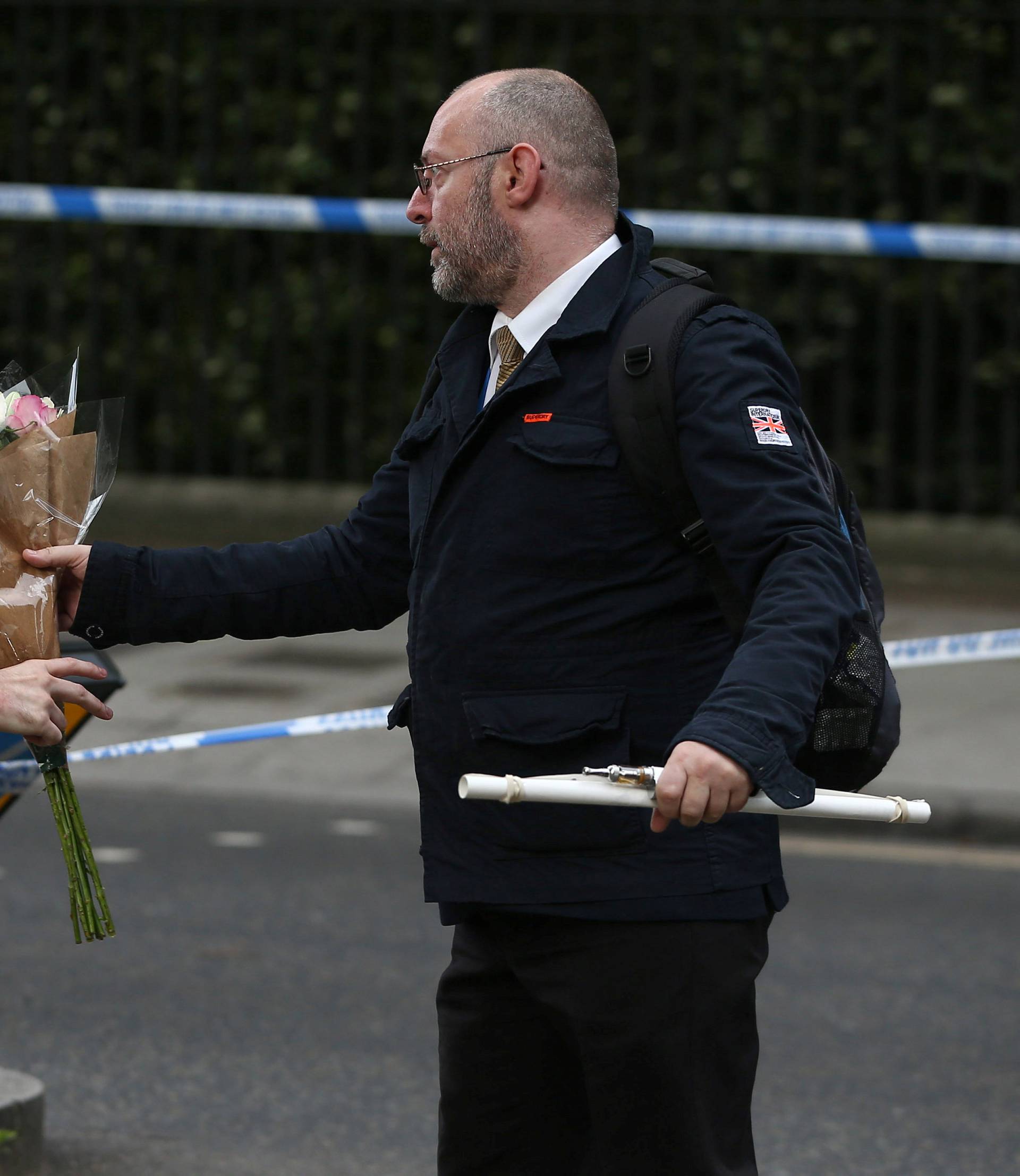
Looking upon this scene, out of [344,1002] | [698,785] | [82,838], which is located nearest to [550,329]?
[698,785]

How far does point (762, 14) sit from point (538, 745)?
7.81 m

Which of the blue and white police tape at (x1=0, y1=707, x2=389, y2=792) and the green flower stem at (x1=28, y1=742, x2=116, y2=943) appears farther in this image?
the blue and white police tape at (x1=0, y1=707, x2=389, y2=792)

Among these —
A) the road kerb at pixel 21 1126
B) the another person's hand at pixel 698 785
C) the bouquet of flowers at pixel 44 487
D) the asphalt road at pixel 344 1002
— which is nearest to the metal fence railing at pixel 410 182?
the asphalt road at pixel 344 1002

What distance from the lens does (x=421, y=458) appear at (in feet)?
9.43

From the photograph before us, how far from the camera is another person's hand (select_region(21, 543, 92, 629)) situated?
2.82 metres

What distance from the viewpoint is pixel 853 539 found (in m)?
2.76

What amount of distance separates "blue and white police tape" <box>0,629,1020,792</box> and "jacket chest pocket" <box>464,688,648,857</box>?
0.66 meters

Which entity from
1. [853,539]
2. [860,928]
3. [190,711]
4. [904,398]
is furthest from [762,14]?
[853,539]

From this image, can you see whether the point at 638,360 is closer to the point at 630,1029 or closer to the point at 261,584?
the point at 261,584

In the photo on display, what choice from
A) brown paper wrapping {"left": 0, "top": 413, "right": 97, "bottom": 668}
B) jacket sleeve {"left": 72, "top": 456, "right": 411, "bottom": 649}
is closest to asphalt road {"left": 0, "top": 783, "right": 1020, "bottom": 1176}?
jacket sleeve {"left": 72, "top": 456, "right": 411, "bottom": 649}

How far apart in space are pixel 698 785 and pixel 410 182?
859 centimetres

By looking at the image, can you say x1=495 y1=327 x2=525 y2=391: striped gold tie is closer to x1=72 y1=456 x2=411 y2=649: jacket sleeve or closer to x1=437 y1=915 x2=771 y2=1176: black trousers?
x1=72 y1=456 x2=411 y2=649: jacket sleeve

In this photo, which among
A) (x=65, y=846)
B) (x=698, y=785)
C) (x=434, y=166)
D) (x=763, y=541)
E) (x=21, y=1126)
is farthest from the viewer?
(x=21, y=1126)

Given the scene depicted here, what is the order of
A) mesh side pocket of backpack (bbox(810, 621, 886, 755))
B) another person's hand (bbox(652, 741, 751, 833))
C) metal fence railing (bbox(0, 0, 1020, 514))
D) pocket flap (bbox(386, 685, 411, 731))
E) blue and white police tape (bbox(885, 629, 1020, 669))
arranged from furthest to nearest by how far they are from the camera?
1. metal fence railing (bbox(0, 0, 1020, 514))
2. blue and white police tape (bbox(885, 629, 1020, 669))
3. pocket flap (bbox(386, 685, 411, 731))
4. mesh side pocket of backpack (bbox(810, 621, 886, 755))
5. another person's hand (bbox(652, 741, 751, 833))
